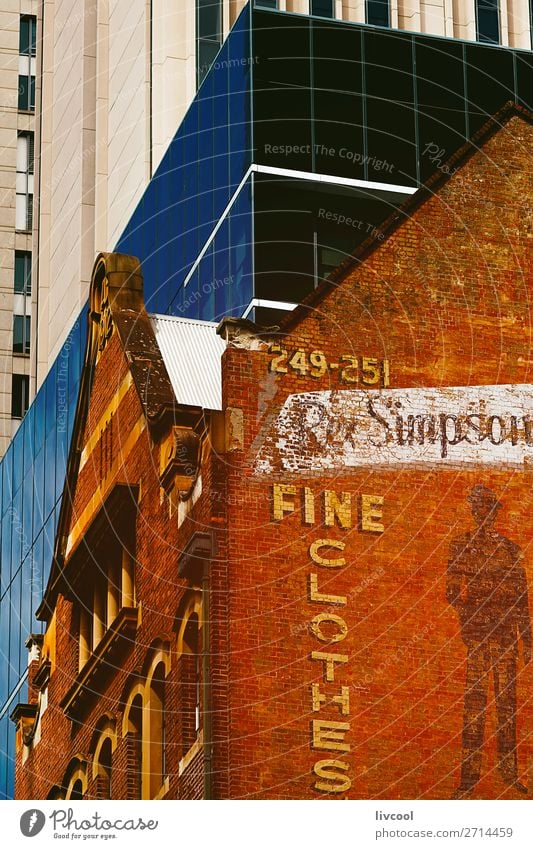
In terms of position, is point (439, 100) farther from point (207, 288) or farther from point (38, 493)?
point (38, 493)

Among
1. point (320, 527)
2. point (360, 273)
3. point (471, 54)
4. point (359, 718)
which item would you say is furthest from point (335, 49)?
point (359, 718)

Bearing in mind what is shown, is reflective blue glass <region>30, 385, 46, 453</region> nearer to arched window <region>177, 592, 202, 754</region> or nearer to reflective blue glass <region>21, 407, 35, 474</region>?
reflective blue glass <region>21, 407, 35, 474</region>

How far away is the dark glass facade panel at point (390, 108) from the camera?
140 ft

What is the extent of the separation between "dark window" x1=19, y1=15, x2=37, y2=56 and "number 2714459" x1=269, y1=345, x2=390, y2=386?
142 ft

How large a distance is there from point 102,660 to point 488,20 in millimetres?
28901

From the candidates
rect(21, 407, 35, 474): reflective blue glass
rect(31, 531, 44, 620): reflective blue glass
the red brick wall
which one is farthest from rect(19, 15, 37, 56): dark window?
the red brick wall

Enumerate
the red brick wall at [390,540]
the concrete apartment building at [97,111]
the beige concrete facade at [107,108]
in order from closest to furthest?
1. the red brick wall at [390,540]
2. the beige concrete facade at [107,108]
3. the concrete apartment building at [97,111]

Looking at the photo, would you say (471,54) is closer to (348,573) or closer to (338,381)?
(338,381)

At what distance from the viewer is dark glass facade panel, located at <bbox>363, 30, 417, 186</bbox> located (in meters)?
42.8

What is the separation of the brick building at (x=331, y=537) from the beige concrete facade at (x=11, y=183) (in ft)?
121

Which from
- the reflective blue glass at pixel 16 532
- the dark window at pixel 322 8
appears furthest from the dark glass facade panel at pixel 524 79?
the dark window at pixel 322 8

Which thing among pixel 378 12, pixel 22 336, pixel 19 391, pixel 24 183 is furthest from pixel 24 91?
pixel 378 12

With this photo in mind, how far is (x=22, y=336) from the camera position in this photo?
78875mm

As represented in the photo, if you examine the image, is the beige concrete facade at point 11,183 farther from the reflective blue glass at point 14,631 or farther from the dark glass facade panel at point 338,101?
the dark glass facade panel at point 338,101
